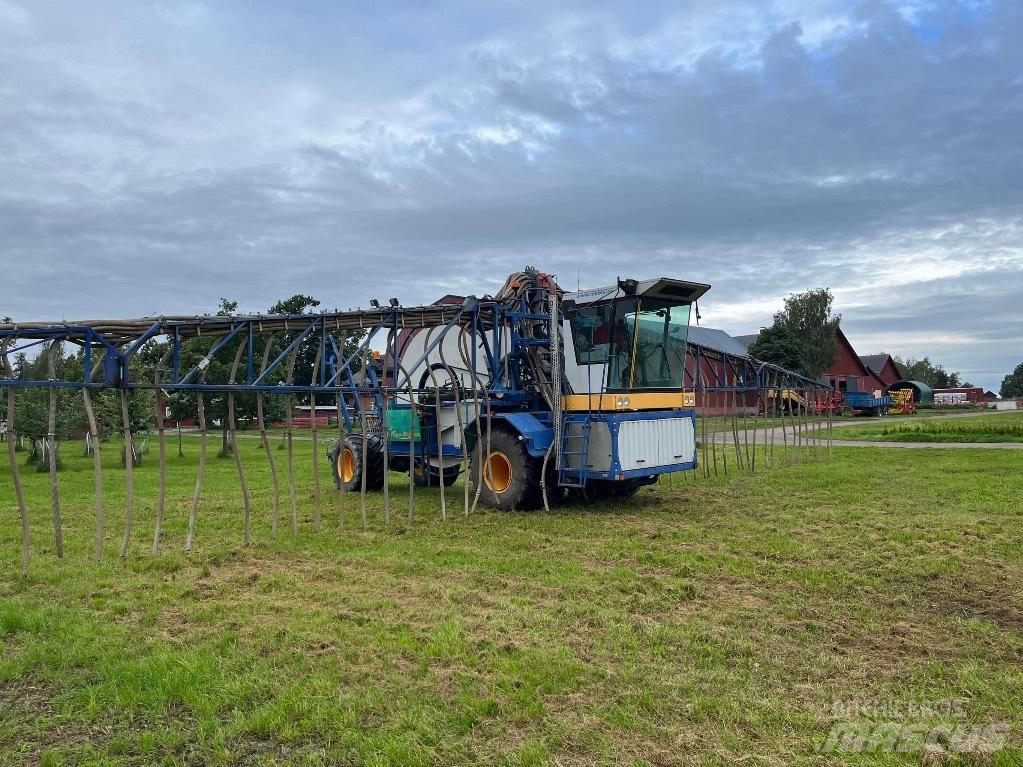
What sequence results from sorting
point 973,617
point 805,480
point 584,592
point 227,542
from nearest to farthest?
point 973,617, point 584,592, point 227,542, point 805,480

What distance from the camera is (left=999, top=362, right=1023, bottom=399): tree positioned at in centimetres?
8606

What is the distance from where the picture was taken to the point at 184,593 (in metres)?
6.06

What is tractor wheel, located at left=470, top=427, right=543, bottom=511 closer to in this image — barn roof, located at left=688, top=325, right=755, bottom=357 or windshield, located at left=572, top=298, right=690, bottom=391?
windshield, located at left=572, top=298, right=690, bottom=391

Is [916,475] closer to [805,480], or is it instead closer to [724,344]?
[805,480]

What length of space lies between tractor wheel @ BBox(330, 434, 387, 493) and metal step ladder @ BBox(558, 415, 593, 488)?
357 cm

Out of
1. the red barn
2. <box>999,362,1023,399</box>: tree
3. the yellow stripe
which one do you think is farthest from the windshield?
<box>999,362,1023,399</box>: tree

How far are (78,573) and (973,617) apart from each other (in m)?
6.98

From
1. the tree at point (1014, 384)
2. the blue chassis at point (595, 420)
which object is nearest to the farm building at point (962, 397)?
the tree at point (1014, 384)

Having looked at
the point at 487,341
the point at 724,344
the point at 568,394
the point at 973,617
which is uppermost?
the point at 724,344

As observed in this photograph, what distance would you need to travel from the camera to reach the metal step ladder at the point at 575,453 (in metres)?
9.79

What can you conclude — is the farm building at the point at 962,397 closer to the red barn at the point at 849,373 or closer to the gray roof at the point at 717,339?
the red barn at the point at 849,373

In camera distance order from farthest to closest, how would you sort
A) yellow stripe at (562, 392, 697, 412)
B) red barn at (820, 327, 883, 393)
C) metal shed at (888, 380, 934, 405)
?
metal shed at (888, 380, 934, 405) < red barn at (820, 327, 883, 393) < yellow stripe at (562, 392, 697, 412)

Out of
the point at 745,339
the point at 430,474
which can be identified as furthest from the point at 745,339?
the point at 430,474

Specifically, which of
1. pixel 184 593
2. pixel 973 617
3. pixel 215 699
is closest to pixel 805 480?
pixel 973 617
